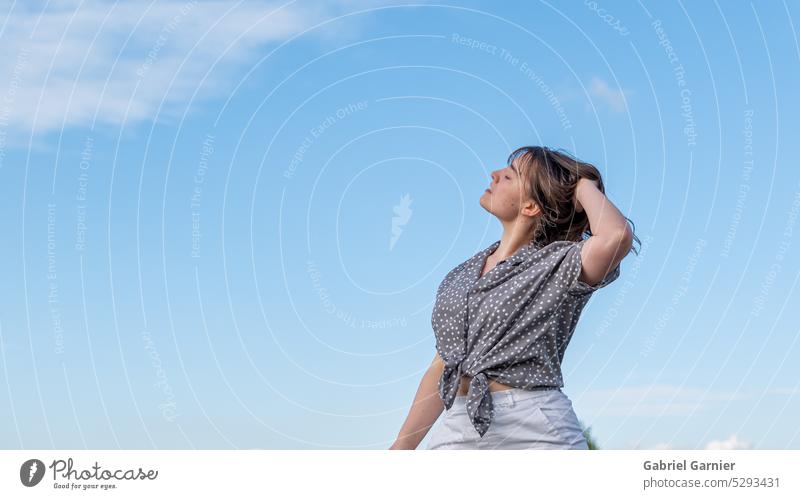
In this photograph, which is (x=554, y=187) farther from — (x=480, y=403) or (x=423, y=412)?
(x=423, y=412)

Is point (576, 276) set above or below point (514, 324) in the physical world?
above

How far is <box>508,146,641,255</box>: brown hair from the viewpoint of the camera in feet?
20.9

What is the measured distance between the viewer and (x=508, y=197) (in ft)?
21.0

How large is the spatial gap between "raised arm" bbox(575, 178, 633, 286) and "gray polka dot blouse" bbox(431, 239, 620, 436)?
2.4 inches

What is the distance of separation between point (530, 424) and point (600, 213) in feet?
4.32

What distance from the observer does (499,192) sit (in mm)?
6441
